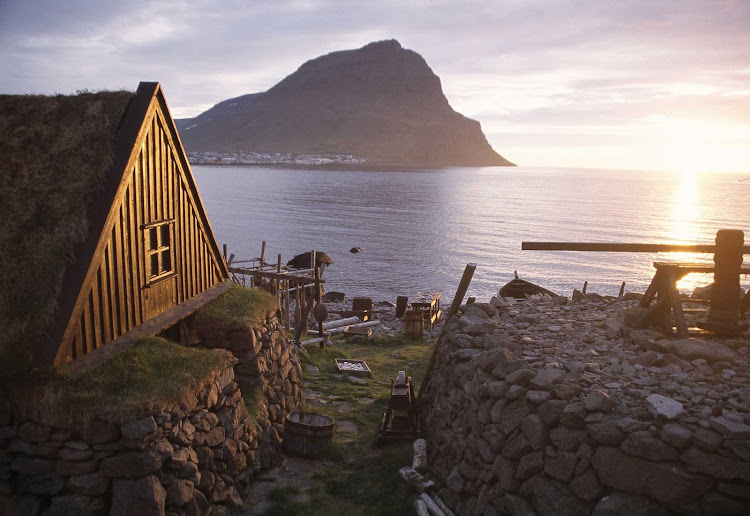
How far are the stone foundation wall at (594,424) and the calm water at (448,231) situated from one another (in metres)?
32.9

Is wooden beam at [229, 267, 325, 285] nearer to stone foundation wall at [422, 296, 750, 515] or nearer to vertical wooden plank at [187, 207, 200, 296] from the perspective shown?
vertical wooden plank at [187, 207, 200, 296]

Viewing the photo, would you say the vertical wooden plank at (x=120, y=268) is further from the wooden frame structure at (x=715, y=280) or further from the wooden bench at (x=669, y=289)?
the wooden bench at (x=669, y=289)

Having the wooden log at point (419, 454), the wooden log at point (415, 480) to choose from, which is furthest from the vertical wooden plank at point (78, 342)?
the wooden log at point (419, 454)

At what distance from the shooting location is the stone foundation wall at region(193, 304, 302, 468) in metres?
11.6

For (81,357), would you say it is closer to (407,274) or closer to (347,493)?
(347,493)

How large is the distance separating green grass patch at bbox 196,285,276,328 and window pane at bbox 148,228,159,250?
70.5 inches

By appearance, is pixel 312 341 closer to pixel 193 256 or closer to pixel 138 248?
pixel 193 256

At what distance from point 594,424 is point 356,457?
5630 millimetres

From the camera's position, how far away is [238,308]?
13.0 metres

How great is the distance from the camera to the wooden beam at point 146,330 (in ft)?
28.4

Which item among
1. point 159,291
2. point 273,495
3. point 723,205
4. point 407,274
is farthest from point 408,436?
point 723,205

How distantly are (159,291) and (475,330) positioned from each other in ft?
21.3

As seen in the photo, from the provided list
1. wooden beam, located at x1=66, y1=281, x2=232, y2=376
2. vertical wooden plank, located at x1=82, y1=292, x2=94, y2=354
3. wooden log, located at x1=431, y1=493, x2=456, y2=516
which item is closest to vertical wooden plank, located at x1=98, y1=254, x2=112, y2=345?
wooden beam, located at x1=66, y1=281, x2=232, y2=376

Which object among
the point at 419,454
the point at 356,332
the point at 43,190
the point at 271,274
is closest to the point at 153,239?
the point at 43,190
